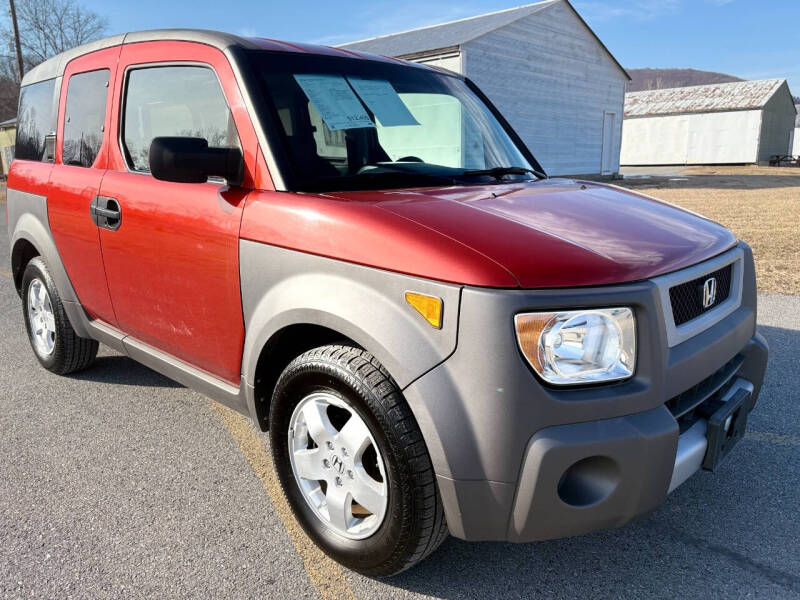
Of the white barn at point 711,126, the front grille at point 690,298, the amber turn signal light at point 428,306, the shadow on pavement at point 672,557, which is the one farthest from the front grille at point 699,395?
the white barn at point 711,126

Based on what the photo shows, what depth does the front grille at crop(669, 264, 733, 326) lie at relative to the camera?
6.59 feet

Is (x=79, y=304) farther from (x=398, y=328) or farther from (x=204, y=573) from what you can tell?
(x=398, y=328)

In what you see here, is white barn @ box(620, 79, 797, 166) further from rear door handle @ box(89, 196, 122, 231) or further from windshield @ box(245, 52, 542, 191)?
rear door handle @ box(89, 196, 122, 231)

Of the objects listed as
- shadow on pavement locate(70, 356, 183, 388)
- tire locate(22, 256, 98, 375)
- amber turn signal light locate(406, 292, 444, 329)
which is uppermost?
amber turn signal light locate(406, 292, 444, 329)

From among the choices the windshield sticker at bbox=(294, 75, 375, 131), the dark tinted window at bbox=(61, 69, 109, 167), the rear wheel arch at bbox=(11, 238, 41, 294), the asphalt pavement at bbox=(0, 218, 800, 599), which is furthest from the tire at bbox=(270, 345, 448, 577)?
the rear wheel arch at bbox=(11, 238, 41, 294)

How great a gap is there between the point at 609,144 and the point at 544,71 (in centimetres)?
568

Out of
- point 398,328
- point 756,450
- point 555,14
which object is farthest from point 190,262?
point 555,14

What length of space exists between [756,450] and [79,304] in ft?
12.2

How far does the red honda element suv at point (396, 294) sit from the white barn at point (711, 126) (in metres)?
48.8

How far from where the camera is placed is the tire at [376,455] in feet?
6.23

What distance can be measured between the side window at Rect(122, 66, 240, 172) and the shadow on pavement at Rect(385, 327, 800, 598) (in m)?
1.87

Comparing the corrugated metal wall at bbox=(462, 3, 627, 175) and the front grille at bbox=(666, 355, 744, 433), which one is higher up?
the corrugated metal wall at bbox=(462, 3, 627, 175)

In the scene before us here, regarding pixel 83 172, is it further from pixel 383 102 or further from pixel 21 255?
pixel 383 102

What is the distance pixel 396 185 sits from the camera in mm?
2545
